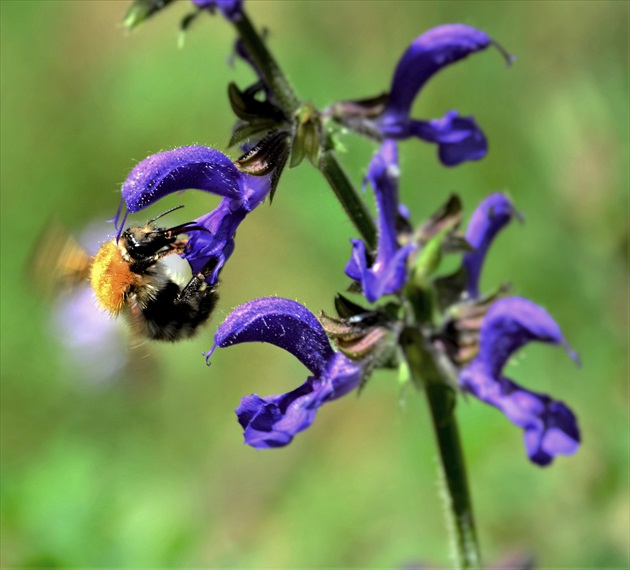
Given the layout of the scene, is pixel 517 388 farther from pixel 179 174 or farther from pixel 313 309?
pixel 313 309

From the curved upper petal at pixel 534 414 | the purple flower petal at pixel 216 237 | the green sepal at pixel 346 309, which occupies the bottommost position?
the curved upper petal at pixel 534 414

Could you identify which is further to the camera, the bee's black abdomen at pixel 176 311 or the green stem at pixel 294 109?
the bee's black abdomen at pixel 176 311

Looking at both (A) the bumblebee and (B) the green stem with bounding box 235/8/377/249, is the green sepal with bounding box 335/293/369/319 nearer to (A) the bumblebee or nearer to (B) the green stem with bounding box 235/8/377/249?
(B) the green stem with bounding box 235/8/377/249

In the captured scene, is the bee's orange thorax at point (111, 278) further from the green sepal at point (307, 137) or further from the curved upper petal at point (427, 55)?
the curved upper petal at point (427, 55)

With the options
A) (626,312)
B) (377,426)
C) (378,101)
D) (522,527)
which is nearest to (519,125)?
(626,312)

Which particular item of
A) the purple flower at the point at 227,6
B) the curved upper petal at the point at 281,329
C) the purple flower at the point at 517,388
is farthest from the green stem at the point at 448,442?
the purple flower at the point at 227,6

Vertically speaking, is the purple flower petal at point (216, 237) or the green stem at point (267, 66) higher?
the green stem at point (267, 66)

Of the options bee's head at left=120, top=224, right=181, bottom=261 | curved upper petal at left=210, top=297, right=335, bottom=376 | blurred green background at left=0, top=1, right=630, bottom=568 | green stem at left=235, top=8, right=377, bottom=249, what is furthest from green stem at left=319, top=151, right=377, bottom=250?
blurred green background at left=0, top=1, right=630, bottom=568
